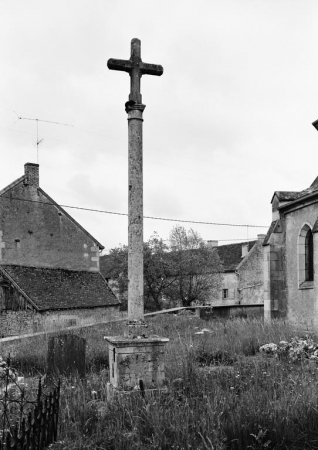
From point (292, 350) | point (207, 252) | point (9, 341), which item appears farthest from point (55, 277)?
point (292, 350)

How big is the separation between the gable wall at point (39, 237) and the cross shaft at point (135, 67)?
69.1 ft

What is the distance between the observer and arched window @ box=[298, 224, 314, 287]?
16953mm

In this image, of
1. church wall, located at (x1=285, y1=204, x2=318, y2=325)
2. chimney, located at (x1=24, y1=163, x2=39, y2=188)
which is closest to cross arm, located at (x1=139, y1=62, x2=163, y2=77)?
church wall, located at (x1=285, y1=204, x2=318, y2=325)

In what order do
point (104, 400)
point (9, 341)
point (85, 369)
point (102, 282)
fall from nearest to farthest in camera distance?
point (104, 400) → point (85, 369) → point (9, 341) → point (102, 282)

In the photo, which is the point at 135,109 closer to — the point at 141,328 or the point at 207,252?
the point at 141,328

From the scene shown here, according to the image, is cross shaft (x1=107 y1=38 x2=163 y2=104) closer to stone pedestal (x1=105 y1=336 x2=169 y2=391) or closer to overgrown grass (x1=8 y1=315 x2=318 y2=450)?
stone pedestal (x1=105 y1=336 x2=169 y2=391)

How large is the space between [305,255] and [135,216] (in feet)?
35.9

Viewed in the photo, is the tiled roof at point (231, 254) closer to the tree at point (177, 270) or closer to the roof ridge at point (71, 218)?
the tree at point (177, 270)

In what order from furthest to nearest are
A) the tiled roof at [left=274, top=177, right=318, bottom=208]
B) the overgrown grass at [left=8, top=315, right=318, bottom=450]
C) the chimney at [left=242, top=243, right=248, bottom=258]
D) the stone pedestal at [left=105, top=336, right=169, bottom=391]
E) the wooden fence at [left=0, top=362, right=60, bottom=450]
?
the chimney at [left=242, top=243, right=248, bottom=258], the tiled roof at [left=274, top=177, right=318, bottom=208], the stone pedestal at [left=105, top=336, right=169, bottom=391], the overgrown grass at [left=8, top=315, right=318, bottom=450], the wooden fence at [left=0, top=362, right=60, bottom=450]

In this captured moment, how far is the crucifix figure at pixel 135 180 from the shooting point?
7.38 meters

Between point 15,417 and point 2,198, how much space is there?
75.2ft

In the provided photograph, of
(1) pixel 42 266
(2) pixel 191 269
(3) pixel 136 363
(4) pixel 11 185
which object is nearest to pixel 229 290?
(2) pixel 191 269

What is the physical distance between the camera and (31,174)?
2905 centimetres

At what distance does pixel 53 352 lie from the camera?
950 cm
